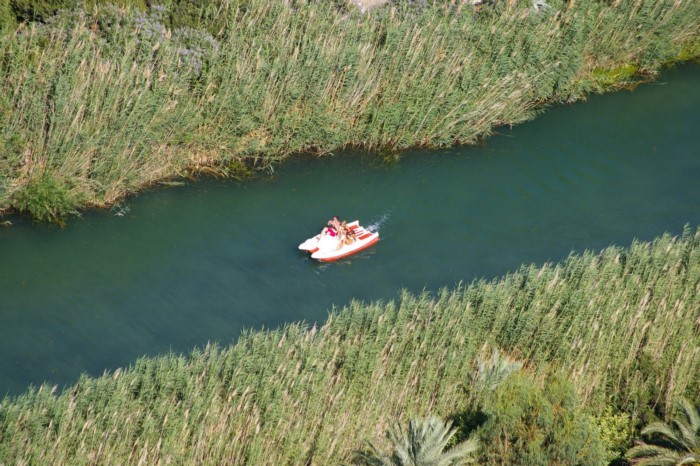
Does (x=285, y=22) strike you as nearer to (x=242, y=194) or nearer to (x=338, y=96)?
(x=338, y=96)

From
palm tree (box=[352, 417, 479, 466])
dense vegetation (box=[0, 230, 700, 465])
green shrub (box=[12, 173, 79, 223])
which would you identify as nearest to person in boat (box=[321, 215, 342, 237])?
dense vegetation (box=[0, 230, 700, 465])

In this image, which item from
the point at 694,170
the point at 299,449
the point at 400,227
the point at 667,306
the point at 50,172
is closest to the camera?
the point at 299,449

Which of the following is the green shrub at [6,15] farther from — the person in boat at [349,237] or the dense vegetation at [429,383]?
the dense vegetation at [429,383]

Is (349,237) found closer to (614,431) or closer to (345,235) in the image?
(345,235)

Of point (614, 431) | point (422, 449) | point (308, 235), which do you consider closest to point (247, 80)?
point (308, 235)

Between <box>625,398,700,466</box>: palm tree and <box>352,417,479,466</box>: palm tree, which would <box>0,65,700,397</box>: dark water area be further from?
<box>625,398,700,466</box>: palm tree

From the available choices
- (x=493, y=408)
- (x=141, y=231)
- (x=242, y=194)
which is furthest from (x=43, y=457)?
Result: (x=242, y=194)
